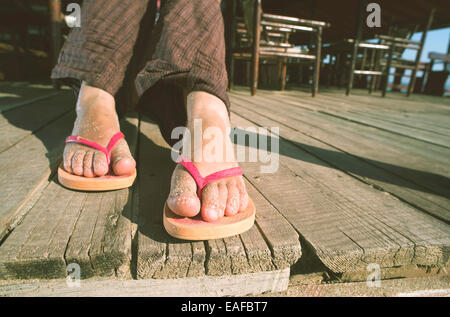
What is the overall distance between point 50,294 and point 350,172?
0.82 meters

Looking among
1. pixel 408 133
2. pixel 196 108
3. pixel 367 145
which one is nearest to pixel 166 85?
pixel 196 108

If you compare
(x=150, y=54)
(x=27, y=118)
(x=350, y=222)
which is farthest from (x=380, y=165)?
(x=27, y=118)

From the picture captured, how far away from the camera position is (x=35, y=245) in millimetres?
447

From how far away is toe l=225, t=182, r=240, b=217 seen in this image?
1.76ft

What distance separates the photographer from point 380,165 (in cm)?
94

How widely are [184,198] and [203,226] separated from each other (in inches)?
2.7

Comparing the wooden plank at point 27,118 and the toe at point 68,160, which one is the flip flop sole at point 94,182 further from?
the wooden plank at point 27,118

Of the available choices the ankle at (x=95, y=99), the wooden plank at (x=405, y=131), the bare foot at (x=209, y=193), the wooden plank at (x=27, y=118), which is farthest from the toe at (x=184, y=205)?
the wooden plank at (x=405, y=131)

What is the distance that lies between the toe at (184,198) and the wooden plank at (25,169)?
0.29 metres

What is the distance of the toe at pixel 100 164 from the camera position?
663 mm

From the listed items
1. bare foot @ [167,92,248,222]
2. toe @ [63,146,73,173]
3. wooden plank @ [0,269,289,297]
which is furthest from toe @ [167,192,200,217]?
toe @ [63,146,73,173]

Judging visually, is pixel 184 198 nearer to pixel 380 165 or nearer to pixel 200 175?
pixel 200 175

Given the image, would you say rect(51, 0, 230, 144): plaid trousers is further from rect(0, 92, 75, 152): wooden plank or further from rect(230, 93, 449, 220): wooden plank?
rect(230, 93, 449, 220): wooden plank

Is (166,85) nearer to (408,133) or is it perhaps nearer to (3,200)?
(3,200)
